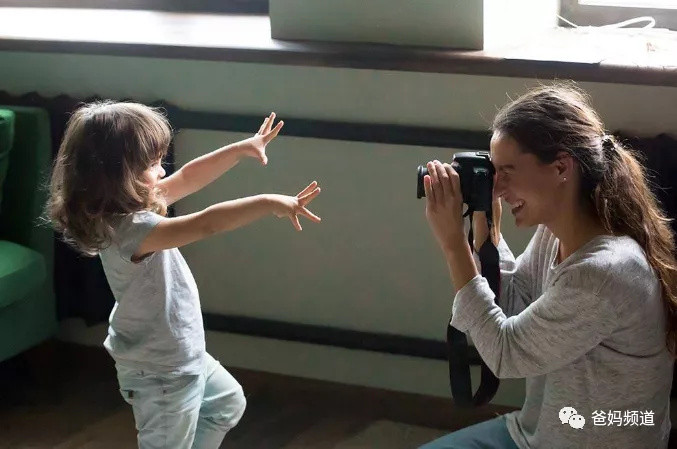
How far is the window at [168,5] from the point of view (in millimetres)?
2951

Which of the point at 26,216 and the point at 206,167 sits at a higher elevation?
the point at 206,167

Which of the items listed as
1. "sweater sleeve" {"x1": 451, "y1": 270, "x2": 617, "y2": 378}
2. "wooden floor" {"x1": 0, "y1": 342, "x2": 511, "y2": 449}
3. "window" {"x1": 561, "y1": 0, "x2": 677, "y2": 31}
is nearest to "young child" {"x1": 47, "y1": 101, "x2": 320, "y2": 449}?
"sweater sleeve" {"x1": 451, "y1": 270, "x2": 617, "y2": 378}

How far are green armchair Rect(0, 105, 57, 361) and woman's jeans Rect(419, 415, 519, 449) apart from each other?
124 centimetres

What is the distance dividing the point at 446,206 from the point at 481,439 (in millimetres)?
386

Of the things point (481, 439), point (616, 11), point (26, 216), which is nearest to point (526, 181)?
point (481, 439)

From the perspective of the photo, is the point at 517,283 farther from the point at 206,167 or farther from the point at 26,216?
the point at 26,216

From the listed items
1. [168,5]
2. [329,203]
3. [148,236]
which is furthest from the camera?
[168,5]

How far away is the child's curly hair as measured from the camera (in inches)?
70.5

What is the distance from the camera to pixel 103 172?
5.87 ft

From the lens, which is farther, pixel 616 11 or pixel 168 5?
pixel 168 5

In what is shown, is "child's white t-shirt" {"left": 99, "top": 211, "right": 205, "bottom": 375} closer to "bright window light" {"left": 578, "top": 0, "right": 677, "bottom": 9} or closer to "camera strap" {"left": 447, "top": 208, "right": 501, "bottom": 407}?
"camera strap" {"left": 447, "top": 208, "right": 501, "bottom": 407}

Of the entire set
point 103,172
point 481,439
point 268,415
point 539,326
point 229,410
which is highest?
point 103,172

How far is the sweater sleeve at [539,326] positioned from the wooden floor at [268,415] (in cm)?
93

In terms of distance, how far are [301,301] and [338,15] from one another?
2.25 ft
